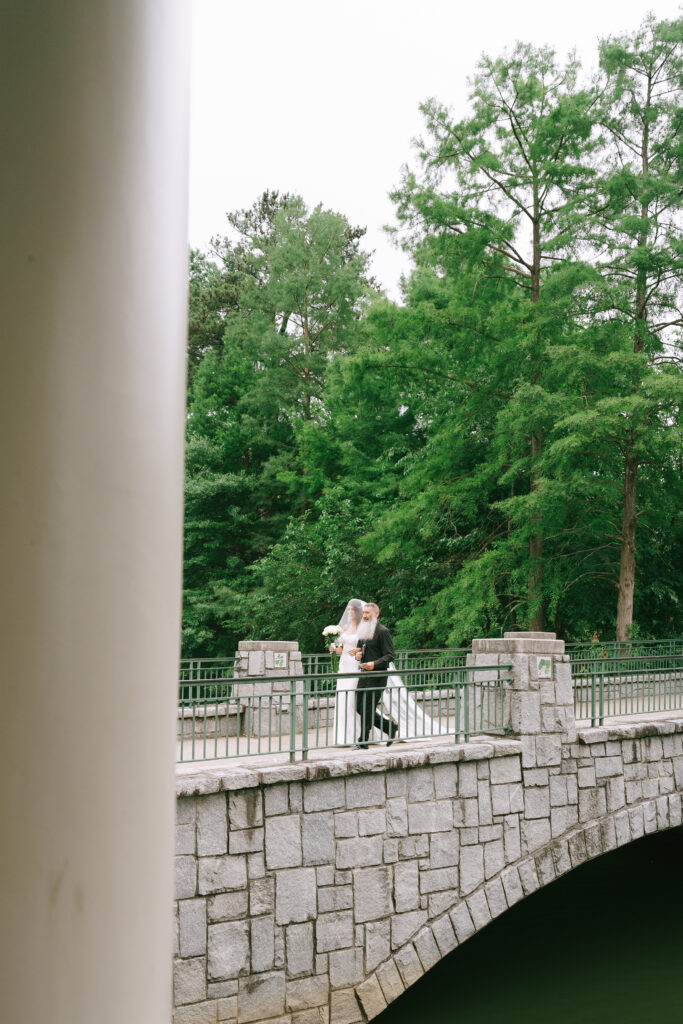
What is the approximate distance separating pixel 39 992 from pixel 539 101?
67.4ft

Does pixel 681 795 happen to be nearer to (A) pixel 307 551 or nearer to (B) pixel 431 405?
(B) pixel 431 405

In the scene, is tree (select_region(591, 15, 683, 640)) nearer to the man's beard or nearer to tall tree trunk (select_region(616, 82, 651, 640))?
tall tree trunk (select_region(616, 82, 651, 640))

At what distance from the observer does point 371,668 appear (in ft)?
30.4

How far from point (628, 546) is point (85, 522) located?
59.4ft

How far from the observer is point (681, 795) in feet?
35.5

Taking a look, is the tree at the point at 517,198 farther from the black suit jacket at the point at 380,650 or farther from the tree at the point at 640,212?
the black suit jacket at the point at 380,650

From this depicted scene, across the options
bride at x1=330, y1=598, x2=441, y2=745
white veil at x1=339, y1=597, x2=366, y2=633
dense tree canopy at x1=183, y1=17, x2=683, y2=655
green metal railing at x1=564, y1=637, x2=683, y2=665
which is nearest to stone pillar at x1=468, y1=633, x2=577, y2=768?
bride at x1=330, y1=598, x2=441, y2=745

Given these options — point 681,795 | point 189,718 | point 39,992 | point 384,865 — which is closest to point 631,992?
point 681,795

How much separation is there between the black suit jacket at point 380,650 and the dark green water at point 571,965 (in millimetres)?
3313

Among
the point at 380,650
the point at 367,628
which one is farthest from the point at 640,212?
the point at 380,650

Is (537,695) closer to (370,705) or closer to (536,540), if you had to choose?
(370,705)

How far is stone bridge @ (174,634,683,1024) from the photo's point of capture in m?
6.88

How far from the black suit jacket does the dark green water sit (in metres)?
3.31

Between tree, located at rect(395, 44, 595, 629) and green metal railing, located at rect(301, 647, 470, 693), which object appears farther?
tree, located at rect(395, 44, 595, 629)
